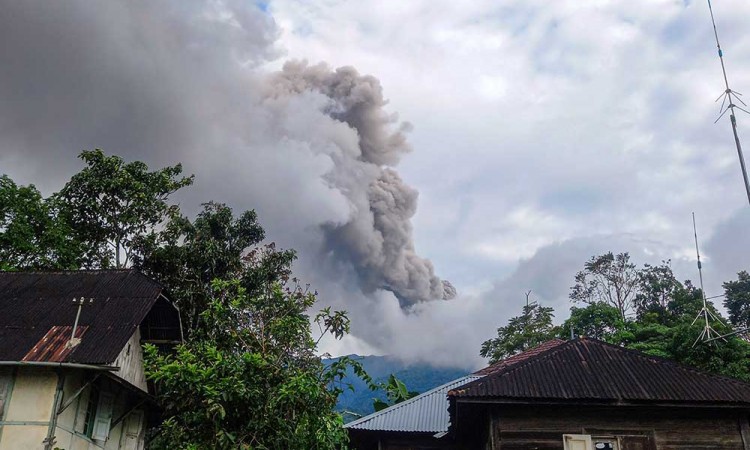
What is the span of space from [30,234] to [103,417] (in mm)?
10976

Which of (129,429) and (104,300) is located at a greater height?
(104,300)

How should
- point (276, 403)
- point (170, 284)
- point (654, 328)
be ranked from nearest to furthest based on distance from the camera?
point (276, 403)
point (170, 284)
point (654, 328)

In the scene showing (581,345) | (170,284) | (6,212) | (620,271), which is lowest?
(581,345)

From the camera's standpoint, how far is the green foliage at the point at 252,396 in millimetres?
10039

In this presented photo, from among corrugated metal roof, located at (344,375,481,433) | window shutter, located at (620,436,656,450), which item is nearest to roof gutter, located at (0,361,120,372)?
corrugated metal roof, located at (344,375,481,433)

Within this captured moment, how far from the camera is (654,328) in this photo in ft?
119

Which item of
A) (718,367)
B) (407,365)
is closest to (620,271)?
(718,367)

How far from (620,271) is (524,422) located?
3977 centimetres

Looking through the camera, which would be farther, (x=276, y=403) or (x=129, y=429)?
(x=129, y=429)

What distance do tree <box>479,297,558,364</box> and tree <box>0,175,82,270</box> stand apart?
25730mm

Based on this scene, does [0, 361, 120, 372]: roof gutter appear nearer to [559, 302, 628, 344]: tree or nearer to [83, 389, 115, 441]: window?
[83, 389, 115, 441]: window

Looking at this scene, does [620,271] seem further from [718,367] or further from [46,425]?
[46,425]

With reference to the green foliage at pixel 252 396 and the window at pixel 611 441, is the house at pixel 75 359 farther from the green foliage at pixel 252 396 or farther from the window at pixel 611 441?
the window at pixel 611 441

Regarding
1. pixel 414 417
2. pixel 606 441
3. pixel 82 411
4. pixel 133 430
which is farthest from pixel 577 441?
pixel 133 430
